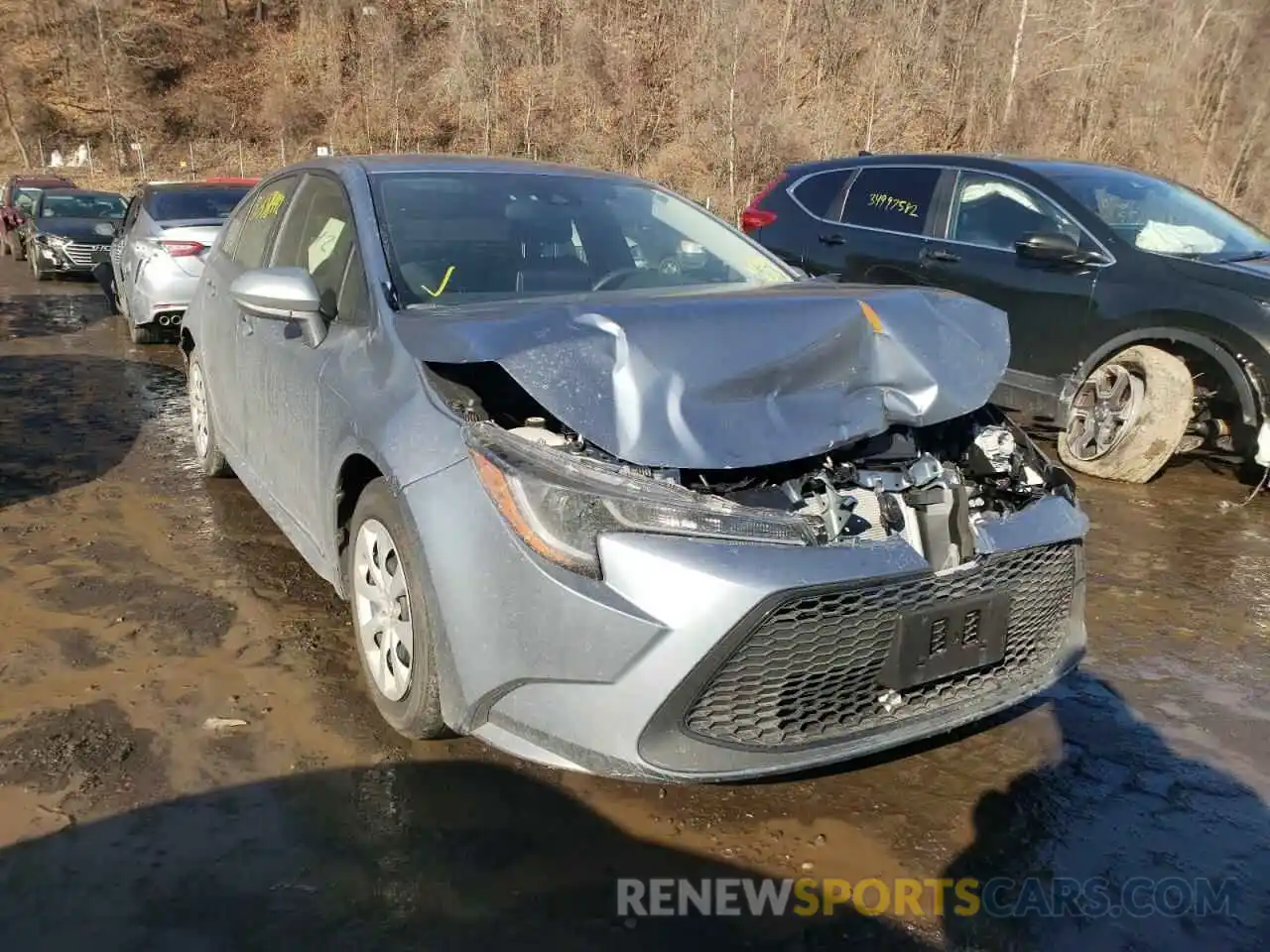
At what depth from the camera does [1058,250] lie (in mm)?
5586

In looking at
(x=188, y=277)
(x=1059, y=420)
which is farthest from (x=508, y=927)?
(x=188, y=277)

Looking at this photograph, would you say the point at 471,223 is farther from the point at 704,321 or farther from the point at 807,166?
the point at 807,166

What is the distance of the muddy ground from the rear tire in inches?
62.8

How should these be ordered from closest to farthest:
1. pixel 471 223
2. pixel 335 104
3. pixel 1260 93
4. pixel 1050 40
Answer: pixel 471 223 < pixel 1260 93 < pixel 1050 40 < pixel 335 104

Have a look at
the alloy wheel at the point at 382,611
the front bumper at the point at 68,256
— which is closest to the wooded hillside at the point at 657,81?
the front bumper at the point at 68,256

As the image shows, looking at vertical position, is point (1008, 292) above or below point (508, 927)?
above

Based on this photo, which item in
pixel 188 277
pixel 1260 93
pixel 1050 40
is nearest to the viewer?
pixel 188 277

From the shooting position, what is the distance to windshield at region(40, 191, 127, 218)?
48.2 ft

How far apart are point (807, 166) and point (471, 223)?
4810mm

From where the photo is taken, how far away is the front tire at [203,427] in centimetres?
485

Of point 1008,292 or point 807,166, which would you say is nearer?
point 1008,292

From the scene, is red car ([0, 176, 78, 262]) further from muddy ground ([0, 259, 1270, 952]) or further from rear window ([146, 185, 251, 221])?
muddy ground ([0, 259, 1270, 952])

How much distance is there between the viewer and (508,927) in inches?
83.9

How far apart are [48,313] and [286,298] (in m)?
9.87
